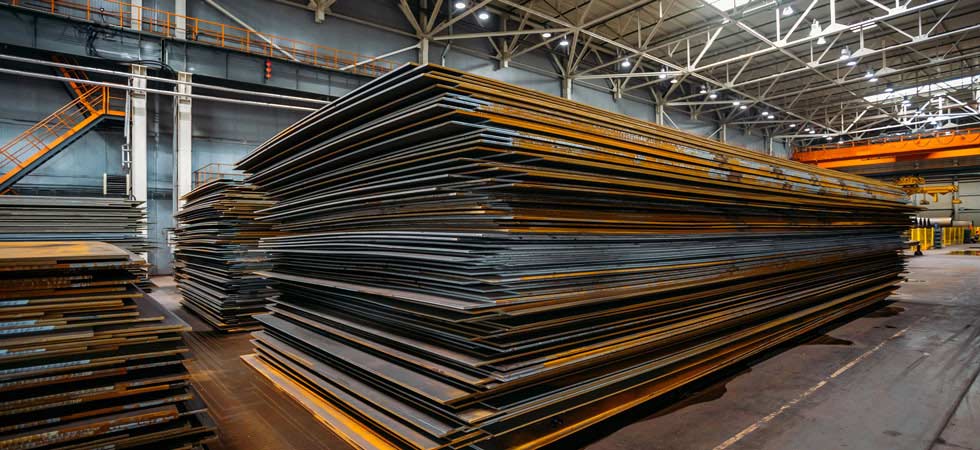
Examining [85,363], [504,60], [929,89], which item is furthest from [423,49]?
[929,89]

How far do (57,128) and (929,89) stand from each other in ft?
92.5

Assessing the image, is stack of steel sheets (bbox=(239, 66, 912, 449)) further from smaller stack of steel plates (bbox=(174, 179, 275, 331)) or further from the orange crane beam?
the orange crane beam

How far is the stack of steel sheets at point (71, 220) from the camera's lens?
5.92m

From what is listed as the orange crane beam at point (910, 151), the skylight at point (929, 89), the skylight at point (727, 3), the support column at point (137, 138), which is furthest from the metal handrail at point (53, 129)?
the skylight at point (929, 89)

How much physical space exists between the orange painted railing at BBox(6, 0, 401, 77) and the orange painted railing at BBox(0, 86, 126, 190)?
1551 millimetres

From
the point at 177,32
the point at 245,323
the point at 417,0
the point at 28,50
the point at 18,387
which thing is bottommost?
the point at 245,323

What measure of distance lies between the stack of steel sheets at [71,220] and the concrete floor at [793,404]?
348 cm

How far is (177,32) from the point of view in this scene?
10.4 metres

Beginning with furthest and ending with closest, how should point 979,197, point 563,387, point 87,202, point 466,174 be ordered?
point 979,197 < point 87,202 < point 563,387 < point 466,174

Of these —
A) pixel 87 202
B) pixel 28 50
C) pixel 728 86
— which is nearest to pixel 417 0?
pixel 28 50

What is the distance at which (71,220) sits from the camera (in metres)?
6.31

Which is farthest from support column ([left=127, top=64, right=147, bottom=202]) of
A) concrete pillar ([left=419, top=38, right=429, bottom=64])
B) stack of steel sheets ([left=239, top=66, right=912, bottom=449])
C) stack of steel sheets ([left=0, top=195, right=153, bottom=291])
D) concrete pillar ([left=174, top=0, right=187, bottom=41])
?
stack of steel sheets ([left=239, top=66, right=912, bottom=449])

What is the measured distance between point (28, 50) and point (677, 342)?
505 inches

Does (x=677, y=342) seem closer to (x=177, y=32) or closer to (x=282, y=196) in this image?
(x=282, y=196)
